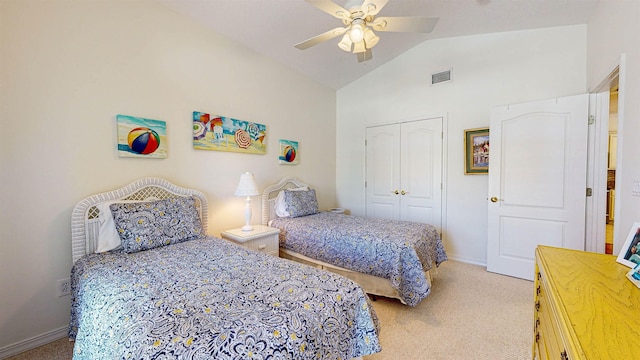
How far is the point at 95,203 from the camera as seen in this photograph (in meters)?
2.04

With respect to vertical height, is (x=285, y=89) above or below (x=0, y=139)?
above

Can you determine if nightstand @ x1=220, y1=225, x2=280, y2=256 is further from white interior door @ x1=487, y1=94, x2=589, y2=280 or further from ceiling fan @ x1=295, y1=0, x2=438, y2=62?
white interior door @ x1=487, y1=94, x2=589, y2=280

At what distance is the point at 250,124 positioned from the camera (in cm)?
328

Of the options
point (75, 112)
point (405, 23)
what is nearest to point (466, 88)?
point (405, 23)

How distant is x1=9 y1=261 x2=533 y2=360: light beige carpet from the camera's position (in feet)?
6.00

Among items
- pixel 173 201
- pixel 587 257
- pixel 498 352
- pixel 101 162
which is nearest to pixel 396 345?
pixel 498 352

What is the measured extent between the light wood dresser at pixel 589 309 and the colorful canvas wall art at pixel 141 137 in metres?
2.92

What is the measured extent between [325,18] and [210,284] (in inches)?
110

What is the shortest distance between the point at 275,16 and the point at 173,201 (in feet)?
6.95

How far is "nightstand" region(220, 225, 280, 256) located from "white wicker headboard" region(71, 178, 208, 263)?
68 centimetres

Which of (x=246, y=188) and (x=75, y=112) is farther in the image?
(x=246, y=188)

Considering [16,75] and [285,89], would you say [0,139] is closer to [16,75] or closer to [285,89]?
[16,75]

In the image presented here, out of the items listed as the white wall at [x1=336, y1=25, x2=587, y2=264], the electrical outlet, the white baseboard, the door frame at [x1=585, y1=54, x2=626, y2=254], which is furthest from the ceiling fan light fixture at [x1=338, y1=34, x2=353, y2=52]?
the white baseboard

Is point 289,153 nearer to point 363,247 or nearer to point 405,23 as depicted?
point 363,247
